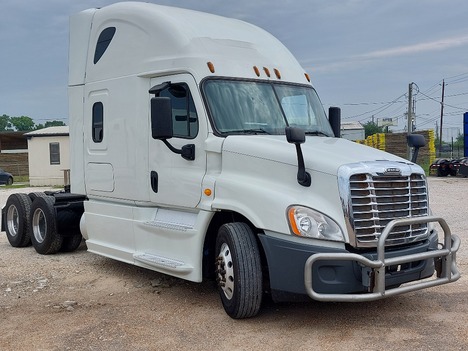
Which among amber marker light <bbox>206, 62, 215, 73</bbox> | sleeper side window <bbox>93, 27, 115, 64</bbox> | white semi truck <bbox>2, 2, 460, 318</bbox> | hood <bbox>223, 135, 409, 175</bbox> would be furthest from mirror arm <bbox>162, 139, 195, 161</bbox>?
sleeper side window <bbox>93, 27, 115, 64</bbox>

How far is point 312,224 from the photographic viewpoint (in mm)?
5262

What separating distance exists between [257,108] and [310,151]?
109 centimetres

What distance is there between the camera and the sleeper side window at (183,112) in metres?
6.44

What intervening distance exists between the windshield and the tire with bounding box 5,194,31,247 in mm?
5149

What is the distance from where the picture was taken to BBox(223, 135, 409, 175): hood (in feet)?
17.9

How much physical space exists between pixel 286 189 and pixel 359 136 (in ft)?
168

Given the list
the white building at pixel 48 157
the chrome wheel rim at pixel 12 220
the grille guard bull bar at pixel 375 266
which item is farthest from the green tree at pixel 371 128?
the grille guard bull bar at pixel 375 266

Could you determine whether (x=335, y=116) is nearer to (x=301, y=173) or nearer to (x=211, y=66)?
(x=211, y=66)

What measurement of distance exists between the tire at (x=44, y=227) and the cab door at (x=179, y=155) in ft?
9.52

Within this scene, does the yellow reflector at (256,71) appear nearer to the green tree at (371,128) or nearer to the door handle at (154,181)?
the door handle at (154,181)

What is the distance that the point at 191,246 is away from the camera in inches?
250

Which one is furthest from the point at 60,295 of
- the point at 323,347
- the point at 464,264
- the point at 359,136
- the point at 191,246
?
the point at 359,136

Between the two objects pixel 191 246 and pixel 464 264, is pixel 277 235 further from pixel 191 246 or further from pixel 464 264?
pixel 464 264

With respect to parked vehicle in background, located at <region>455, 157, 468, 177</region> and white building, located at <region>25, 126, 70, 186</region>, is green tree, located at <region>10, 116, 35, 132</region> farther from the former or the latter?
parked vehicle in background, located at <region>455, 157, 468, 177</region>
